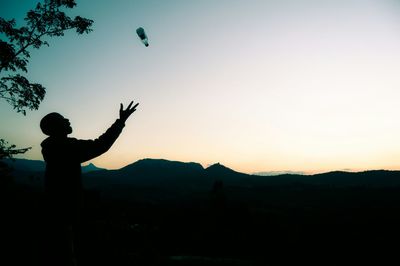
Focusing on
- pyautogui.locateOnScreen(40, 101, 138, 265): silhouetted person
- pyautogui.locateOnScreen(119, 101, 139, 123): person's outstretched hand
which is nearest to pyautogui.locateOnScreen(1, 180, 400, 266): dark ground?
pyautogui.locateOnScreen(40, 101, 138, 265): silhouetted person

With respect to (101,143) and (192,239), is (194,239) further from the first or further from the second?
(101,143)

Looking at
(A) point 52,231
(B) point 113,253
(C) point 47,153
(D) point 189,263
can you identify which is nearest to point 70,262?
(A) point 52,231

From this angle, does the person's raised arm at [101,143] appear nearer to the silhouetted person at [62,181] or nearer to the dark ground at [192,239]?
the silhouetted person at [62,181]

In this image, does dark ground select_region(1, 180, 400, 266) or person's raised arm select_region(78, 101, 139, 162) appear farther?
dark ground select_region(1, 180, 400, 266)

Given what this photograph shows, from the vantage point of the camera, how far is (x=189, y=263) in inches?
387

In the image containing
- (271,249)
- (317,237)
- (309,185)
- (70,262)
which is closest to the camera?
(70,262)

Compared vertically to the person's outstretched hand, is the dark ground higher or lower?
lower

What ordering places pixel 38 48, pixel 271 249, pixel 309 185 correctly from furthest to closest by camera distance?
pixel 309 185
pixel 271 249
pixel 38 48

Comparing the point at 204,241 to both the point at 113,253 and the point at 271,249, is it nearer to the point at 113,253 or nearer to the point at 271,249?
the point at 271,249

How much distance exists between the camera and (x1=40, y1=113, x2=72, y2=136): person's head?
3057mm

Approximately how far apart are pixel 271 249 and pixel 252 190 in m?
118

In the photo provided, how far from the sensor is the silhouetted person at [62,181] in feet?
9.18

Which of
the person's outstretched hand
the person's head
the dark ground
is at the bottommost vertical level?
the dark ground

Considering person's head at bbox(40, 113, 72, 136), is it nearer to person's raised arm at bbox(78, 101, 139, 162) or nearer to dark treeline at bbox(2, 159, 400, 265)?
person's raised arm at bbox(78, 101, 139, 162)
